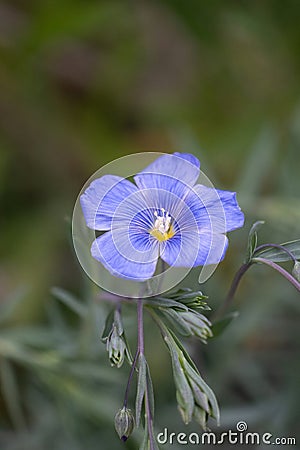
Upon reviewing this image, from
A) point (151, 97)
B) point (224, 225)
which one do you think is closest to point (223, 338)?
point (224, 225)

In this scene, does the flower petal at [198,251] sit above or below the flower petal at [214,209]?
below

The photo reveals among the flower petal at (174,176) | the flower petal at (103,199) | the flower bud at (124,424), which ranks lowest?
the flower bud at (124,424)

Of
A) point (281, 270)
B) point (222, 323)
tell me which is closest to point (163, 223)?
point (281, 270)

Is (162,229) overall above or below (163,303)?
above

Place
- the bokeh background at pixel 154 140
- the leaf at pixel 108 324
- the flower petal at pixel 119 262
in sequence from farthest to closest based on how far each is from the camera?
the bokeh background at pixel 154 140, the leaf at pixel 108 324, the flower petal at pixel 119 262

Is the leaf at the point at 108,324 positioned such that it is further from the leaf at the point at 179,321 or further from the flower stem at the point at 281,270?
the flower stem at the point at 281,270

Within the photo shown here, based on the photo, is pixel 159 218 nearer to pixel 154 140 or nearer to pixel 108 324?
pixel 108 324

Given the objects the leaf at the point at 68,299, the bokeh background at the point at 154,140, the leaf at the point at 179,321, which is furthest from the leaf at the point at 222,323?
the bokeh background at the point at 154,140

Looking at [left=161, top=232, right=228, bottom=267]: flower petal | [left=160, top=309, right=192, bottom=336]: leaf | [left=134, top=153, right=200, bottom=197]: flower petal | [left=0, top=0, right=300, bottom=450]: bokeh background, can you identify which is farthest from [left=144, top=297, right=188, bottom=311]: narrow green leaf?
[left=0, top=0, right=300, bottom=450]: bokeh background
